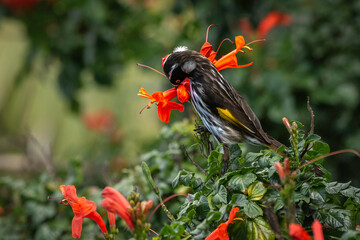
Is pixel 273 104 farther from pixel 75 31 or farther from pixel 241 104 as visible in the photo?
pixel 241 104

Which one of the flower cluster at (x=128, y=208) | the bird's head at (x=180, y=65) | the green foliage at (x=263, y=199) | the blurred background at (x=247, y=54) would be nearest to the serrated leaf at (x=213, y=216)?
the green foliage at (x=263, y=199)

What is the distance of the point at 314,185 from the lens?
2.89ft

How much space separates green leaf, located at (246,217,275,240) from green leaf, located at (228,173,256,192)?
70 millimetres

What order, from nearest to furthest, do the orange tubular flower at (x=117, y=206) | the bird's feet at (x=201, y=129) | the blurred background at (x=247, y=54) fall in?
the orange tubular flower at (x=117, y=206) → the bird's feet at (x=201, y=129) → the blurred background at (x=247, y=54)

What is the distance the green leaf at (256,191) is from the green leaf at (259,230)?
0.04m

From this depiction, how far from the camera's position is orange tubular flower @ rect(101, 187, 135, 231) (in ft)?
2.76

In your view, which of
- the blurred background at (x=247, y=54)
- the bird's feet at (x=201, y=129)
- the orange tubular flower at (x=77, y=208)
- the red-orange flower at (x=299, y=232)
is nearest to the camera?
the red-orange flower at (x=299, y=232)

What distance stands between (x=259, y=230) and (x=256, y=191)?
8 cm

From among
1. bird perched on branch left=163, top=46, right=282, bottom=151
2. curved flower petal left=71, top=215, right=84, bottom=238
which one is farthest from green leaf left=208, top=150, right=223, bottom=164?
curved flower petal left=71, top=215, right=84, bottom=238

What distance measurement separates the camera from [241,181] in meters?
0.91

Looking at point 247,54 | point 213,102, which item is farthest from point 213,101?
point 247,54

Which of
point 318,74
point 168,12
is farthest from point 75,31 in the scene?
point 318,74

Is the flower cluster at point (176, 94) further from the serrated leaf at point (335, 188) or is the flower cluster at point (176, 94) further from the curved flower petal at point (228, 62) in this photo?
the serrated leaf at point (335, 188)

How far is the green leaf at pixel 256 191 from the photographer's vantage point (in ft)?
2.93
